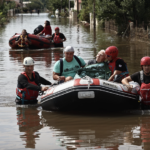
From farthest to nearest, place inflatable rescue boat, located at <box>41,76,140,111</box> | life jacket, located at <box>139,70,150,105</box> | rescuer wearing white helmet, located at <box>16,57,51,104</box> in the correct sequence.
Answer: rescuer wearing white helmet, located at <box>16,57,51,104</box> < life jacket, located at <box>139,70,150,105</box> < inflatable rescue boat, located at <box>41,76,140,111</box>

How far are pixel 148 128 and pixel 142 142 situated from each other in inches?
38.1

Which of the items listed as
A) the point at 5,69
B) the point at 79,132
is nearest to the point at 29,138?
the point at 79,132

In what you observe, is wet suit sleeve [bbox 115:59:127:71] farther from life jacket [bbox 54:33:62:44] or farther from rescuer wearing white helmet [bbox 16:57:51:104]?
life jacket [bbox 54:33:62:44]

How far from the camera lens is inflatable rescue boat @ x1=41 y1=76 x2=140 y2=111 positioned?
8.11 m

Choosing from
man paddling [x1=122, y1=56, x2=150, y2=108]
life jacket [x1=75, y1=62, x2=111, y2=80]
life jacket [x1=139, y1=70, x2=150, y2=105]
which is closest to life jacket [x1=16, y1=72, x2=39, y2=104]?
life jacket [x1=75, y1=62, x2=111, y2=80]

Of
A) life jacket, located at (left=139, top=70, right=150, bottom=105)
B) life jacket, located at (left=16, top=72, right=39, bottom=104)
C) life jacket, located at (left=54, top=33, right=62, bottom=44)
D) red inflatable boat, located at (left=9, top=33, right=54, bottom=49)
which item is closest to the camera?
life jacket, located at (left=139, top=70, right=150, bottom=105)

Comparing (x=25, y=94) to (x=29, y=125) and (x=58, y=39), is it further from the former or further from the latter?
(x=58, y=39)

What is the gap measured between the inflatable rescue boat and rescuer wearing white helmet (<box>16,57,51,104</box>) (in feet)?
1.32

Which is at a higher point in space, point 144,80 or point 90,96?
point 144,80

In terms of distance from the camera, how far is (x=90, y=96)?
318 inches

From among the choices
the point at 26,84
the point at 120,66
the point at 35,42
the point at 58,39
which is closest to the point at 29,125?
the point at 26,84

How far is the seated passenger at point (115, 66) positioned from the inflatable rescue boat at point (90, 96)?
0.43 m

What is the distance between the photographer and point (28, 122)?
8156mm

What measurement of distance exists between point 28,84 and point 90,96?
160 centimetres
